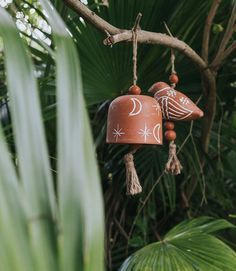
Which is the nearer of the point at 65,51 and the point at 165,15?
the point at 65,51

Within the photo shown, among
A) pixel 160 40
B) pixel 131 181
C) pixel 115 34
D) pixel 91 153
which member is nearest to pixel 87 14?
pixel 115 34

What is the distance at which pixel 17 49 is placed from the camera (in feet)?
0.64

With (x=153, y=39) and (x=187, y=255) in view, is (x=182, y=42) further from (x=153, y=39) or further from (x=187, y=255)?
(x=187, y=255)

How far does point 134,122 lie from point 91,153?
1.37 feet

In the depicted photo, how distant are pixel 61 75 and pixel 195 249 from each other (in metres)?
0.61

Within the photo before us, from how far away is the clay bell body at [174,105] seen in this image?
0.67m

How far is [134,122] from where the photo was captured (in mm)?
608

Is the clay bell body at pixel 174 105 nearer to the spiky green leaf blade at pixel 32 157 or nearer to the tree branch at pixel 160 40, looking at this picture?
the tree branch at pixel 160 40

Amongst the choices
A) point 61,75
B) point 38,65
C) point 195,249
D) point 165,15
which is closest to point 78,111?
point 61,75

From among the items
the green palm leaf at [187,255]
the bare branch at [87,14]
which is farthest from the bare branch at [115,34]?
the green palm leaf at [187,255]

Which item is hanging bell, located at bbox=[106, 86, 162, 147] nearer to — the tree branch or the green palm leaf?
the tree branch

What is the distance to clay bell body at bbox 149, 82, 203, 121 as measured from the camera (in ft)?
2.21

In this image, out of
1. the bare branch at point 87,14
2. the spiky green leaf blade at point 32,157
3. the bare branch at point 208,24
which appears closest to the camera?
the spiky green leaf blade at point 32,157

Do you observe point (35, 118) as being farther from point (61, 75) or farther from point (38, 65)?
point (38, 65)
